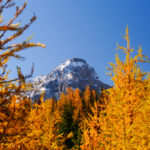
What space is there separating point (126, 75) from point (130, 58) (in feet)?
→ 3.24

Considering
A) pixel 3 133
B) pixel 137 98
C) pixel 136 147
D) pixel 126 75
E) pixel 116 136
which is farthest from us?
pixel 126 75

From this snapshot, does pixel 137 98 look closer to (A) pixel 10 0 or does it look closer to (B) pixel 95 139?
(B) pixel 95 139

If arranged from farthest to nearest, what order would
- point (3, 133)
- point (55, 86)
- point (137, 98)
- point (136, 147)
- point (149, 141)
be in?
point (55, 86) → point (137, 98) → point (149, 141) → point (136, 147) → point (3, 133)

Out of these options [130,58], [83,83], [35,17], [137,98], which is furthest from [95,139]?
[83,83]

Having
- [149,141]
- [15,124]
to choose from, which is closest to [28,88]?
[15,124]

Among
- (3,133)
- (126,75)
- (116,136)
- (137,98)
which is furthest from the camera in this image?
(126,75)

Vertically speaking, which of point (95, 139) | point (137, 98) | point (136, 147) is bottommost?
point (95, 139)

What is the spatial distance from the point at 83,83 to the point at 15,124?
197m

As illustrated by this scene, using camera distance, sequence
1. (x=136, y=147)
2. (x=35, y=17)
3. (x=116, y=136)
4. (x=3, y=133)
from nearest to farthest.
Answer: (x=3, y=133) → (x=35, y=17) → (x=136, y=147) → (x=116, y=136)

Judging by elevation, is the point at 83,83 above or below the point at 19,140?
above

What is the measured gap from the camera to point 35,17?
12.6ft

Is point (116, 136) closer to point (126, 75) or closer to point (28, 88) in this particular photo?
point (28, 88)

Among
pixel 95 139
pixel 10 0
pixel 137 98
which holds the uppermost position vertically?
pixel 10 0

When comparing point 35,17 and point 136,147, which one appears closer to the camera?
point 35,17
